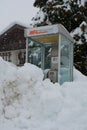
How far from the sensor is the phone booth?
9.40m

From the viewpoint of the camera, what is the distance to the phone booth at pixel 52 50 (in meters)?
9.40

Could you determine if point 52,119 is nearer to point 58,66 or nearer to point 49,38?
point 58,66

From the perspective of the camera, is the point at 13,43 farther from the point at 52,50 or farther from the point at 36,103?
the point at 36,103

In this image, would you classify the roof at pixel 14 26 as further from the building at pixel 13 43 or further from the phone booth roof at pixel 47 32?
the phone booth roof at pixel 47 32

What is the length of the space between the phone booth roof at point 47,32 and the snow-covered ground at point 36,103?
1.93 meters

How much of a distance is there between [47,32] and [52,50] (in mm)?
1038

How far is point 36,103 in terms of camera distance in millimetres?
6805

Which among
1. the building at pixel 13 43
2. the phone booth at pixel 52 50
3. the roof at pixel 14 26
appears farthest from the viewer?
the roof at pixel 14 26

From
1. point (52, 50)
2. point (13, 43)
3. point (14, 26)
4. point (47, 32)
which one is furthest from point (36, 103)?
point (14, 26)

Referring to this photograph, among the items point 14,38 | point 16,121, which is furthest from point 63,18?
point 16,121

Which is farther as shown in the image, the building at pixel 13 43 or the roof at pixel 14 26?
the roof at pixel 14 26

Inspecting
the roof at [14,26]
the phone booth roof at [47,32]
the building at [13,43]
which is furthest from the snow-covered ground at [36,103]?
the roof at [14,26]

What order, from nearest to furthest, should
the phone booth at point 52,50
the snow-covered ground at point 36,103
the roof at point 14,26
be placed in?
the snow-covered ground at point 36,103, the phone booth at point 52,50, the roof at point 14,26

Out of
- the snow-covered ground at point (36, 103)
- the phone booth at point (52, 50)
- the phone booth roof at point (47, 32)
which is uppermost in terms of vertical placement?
the phone booth roof at point (47, 32)
